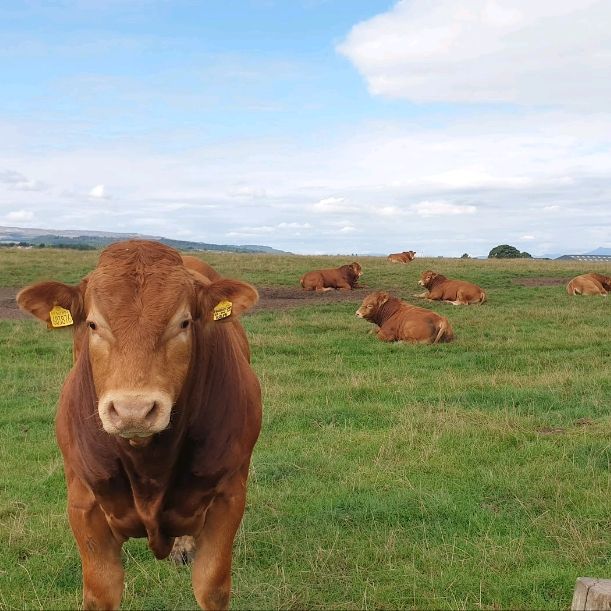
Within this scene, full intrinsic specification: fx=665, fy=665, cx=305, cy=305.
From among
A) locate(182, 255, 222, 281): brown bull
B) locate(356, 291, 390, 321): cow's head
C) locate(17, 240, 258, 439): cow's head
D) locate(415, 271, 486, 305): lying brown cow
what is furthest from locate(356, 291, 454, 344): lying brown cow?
locate(17, 240, 258, 439): cow's head

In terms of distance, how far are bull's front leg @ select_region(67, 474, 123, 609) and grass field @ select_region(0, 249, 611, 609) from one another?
57cm

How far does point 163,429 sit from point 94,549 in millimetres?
1213

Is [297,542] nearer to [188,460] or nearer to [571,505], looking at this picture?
[188,460]

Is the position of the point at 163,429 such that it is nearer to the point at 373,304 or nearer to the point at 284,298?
the point at 373,304

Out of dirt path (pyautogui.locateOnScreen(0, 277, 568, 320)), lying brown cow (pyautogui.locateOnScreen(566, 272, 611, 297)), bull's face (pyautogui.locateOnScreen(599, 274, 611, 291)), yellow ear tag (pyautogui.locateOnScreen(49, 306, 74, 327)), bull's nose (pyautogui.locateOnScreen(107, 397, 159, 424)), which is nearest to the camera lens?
bull's nose (pyautogui.locateOnScreen(107, 397, 159, 424))

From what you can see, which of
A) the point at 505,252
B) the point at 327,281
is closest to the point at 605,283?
the point at 327,281

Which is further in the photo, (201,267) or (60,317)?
(201,267)

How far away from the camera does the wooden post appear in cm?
251

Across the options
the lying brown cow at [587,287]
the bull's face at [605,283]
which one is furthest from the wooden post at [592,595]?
the bull's face at [605,283]

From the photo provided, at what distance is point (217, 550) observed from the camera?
379 cm

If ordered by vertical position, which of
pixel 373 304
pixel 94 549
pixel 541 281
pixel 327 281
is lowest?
pixel 94 549

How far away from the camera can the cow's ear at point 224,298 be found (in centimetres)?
353

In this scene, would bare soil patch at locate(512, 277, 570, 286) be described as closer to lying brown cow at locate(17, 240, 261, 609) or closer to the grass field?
the grass field

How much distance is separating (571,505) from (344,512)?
191 cm
